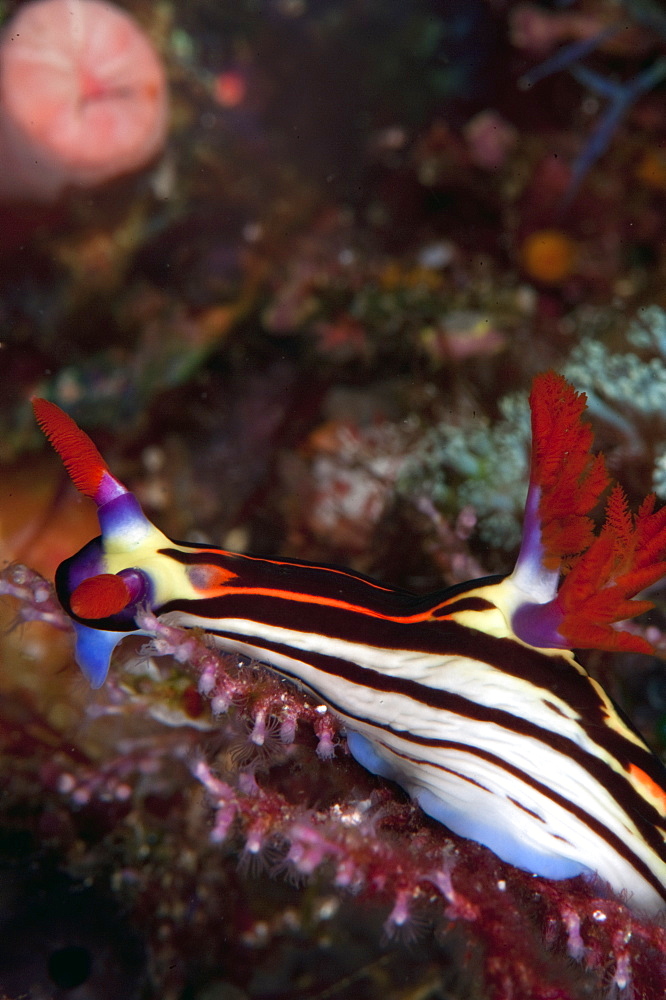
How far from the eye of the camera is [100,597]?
5.52 feet

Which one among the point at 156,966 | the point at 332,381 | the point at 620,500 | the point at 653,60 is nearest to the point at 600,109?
the point at 653,60

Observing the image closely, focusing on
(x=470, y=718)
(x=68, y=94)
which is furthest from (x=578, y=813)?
(x=68, y=94)

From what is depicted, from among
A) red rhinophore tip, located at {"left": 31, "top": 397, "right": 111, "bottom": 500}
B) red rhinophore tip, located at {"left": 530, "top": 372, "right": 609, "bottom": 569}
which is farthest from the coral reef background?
red rhinophore tip, located at {"left": 530, "top": 372, "right": 609, "bottom": 569}

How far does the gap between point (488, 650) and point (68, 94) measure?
3182 millimetres

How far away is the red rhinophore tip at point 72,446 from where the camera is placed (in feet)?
5.94

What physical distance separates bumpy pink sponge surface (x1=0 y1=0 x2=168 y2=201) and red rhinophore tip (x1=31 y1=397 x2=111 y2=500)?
214 cm

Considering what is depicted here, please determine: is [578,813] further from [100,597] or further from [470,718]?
[100,597]

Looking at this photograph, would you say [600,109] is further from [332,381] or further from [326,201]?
[332,381]

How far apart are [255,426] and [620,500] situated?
95.9 inches

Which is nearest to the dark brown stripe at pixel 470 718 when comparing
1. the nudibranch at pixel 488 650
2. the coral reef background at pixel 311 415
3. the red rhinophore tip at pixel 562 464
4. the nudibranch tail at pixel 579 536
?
the nudibranch at pixel 488 650

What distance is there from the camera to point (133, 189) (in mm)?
3838

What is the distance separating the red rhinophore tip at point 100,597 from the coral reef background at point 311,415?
152 mm

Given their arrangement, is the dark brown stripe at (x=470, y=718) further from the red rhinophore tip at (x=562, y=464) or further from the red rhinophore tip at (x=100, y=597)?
the red rhinophore tip at (x=562, y=464)

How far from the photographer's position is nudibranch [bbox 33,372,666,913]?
1.80m
